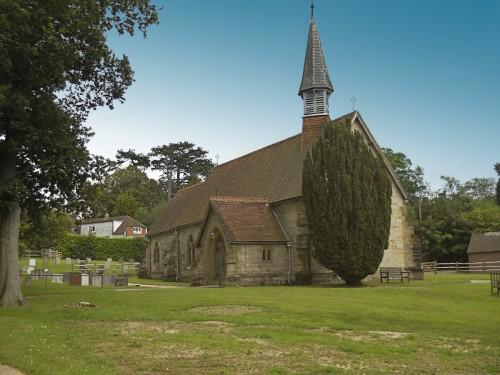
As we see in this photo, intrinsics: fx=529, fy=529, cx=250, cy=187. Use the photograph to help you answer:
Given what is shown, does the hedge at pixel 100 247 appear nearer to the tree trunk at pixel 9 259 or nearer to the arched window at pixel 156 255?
the arched window at pixel 156 255

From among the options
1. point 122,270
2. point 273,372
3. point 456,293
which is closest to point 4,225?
point 273,372

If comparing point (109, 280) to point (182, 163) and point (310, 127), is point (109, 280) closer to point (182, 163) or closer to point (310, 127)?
point (310, 127)

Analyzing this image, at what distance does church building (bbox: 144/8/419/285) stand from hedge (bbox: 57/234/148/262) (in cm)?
2867

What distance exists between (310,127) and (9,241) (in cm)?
2132

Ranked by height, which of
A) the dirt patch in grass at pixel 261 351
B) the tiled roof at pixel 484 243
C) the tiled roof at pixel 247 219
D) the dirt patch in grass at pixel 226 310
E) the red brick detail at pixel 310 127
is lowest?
the dirt patch in grass at pixel 261 351

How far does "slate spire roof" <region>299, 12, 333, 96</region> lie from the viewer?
3609 cm

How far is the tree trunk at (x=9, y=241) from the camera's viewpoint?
1906 centimetres

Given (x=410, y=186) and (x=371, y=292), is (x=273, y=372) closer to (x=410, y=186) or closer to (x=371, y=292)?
(x=371, y=292)

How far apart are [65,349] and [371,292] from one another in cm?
1582

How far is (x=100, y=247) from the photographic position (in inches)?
2643

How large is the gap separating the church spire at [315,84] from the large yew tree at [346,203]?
7004 millimetres

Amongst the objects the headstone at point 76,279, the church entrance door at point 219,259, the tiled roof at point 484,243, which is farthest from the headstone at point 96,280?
the tiled roof at point 484,243

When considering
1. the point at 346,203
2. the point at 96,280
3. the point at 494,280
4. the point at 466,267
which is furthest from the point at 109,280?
the point at 466,267

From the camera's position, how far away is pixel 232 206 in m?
33.0
